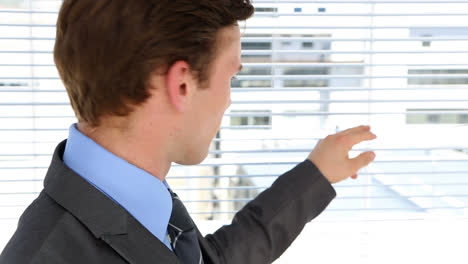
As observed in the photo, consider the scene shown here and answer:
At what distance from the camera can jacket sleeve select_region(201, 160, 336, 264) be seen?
3.24ft

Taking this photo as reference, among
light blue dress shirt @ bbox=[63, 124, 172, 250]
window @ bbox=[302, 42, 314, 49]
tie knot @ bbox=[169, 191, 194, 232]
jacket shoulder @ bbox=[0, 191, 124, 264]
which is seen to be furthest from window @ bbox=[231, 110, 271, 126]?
jacket shoulder @ bbox=[0, 191, 124, 264]

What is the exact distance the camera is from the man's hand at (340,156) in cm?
98

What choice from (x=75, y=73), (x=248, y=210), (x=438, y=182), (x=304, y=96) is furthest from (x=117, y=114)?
(x=438, y=182)

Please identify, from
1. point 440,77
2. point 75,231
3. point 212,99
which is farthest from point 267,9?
point 75,231

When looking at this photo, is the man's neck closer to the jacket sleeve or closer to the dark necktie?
the dark necktie

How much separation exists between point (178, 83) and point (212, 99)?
8cm

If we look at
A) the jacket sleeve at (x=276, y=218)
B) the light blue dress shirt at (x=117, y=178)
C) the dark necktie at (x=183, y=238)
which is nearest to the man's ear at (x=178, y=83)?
the light blue dress shirt at (x=117, y=178)

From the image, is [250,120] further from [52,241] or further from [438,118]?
[52,241]

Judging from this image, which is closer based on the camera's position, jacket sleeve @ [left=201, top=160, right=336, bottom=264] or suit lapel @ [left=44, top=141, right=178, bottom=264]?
suit lapel @ [left=44, top=141, right=178, bottom=264]

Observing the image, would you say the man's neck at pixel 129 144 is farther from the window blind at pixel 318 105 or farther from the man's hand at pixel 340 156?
the window blind at pixel 318 105

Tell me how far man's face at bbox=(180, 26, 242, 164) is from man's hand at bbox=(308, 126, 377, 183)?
10.3 inches

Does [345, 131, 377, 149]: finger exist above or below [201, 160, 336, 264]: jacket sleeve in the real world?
above

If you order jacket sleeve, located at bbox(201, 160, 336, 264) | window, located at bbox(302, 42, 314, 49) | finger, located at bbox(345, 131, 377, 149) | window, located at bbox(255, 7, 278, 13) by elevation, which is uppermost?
window, located at bbox(255, 7, 278, 13)

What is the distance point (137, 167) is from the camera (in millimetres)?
749
